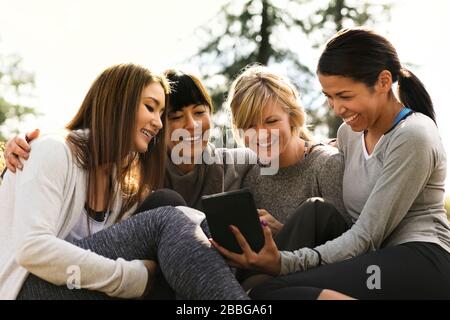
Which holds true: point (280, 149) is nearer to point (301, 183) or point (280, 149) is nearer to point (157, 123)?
point (301, 183)

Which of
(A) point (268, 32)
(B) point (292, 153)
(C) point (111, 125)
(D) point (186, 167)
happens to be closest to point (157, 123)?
(C) point (111, 125)

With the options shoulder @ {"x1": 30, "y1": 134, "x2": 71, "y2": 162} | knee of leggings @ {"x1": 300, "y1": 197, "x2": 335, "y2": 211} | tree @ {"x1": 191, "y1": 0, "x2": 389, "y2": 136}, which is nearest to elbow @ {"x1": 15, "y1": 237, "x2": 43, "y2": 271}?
shoulder @ {"x1": 30, "y1": 134, "x2": 71, "y2": 162}

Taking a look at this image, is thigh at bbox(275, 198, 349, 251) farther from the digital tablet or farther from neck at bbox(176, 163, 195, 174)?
neck at bbox(176, 163, 195, 174)

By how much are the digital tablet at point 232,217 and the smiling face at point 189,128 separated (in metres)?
0.97

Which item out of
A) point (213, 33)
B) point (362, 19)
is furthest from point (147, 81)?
point (362, 19)

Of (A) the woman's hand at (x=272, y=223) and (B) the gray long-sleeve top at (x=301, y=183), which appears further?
(B) the gray long-sleeve top at (x=301, y=183)

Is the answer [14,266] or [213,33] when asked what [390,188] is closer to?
[14,266]

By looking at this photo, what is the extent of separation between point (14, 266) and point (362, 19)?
8119 millimetres

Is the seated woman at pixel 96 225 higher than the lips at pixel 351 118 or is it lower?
lower

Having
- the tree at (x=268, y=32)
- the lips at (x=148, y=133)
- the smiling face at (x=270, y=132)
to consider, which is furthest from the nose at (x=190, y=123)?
the tree at (x=268, y=32)

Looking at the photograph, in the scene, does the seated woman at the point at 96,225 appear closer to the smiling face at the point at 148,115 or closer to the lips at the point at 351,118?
the smiling face at the point at 148,115

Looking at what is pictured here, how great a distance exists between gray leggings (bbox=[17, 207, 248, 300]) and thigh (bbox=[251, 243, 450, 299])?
225 mm

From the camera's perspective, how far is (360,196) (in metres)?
2.86

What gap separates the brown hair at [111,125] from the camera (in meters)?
2.73
